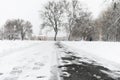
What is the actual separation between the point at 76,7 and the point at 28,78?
6243cm

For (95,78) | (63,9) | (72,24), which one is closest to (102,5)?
(95,78)

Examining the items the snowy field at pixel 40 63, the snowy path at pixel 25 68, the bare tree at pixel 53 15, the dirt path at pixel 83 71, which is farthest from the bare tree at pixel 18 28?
the dirt path at pixel 83 71

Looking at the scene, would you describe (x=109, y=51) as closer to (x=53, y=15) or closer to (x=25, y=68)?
(x=25, y=68)

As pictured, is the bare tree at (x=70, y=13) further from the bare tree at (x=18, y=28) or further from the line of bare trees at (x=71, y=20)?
the bare tree at (x=18, y=28)

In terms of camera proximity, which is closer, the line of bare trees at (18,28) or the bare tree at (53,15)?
the bare tree at (53,15)

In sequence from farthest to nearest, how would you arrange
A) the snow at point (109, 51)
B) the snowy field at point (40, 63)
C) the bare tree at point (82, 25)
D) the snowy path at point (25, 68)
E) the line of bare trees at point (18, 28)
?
the line of bare trees at point (18, 28), the bare tree at point (82, 25), the snow at point (109, 51), the snowy field at point (40, 63), the snowy path at point (25, 68)

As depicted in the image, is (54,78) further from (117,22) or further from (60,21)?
(60,21)

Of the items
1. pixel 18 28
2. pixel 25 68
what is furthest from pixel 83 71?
pixel 18 28

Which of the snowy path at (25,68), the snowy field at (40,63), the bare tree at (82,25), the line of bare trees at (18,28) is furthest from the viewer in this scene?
the line of bare trees at (18,28)

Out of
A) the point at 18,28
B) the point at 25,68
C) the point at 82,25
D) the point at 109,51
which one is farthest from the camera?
the point at 18,28

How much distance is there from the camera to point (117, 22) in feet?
62.0

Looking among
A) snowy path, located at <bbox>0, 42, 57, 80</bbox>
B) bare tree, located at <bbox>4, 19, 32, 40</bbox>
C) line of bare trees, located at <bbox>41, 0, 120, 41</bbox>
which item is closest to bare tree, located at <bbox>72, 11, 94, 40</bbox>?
line of bare trees, located at <bbox>41, 0, 120, 41</bbox>

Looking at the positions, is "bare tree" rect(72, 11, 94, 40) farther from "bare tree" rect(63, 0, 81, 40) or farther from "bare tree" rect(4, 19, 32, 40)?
"bare tree" rect(4, 19, 32, 40)

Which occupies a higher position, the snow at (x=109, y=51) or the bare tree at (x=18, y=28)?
the bare tree at (x=18, y=28)
